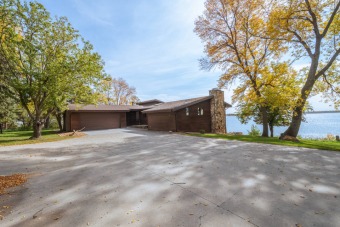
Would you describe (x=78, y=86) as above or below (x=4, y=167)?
above

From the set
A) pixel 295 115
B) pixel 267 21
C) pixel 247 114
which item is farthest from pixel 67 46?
pixel 247 114

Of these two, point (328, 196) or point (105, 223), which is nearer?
point (105, 223)

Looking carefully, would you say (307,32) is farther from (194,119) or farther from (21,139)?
(21,139)

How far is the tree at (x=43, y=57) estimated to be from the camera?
13.0m

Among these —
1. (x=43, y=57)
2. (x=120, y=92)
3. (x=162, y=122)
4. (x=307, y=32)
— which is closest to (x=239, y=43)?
(x=307, y=32)

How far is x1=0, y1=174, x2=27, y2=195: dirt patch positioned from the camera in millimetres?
4380

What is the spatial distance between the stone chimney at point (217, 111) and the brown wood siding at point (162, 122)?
508 cm

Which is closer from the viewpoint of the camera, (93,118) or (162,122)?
(162,122)

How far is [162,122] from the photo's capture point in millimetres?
19109

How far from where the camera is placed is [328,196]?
354 cm

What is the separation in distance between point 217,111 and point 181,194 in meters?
17.3

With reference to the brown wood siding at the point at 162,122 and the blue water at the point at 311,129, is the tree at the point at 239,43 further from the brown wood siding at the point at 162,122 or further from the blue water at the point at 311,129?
the blue water at the point at 311,129

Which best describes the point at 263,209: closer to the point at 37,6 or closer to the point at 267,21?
the point at 267,21

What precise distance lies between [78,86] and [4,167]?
10825 millimetres
